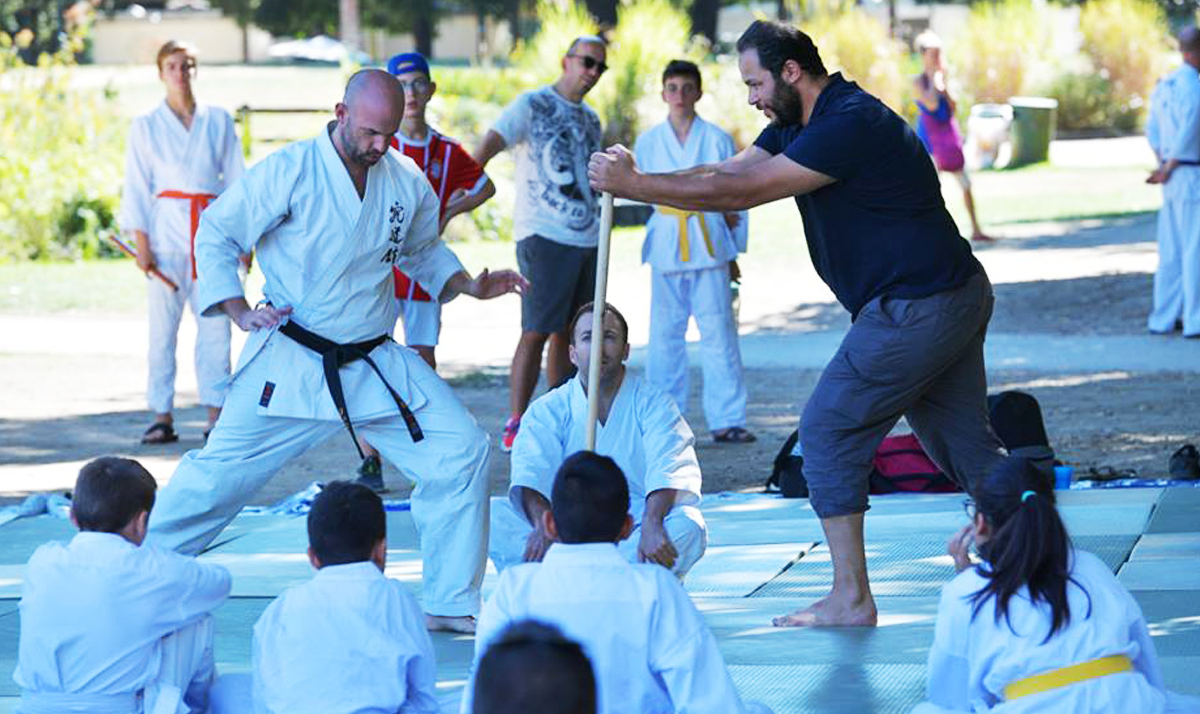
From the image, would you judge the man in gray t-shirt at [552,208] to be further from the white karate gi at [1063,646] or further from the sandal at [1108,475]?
the white karate gi at [1063,646]

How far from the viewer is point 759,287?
664 inches

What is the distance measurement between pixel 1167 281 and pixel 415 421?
842 centimetres

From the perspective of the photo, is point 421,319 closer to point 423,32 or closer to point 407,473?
point 407,473

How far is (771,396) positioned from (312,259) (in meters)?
6.03

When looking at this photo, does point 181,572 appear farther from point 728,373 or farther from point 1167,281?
point 1167,281

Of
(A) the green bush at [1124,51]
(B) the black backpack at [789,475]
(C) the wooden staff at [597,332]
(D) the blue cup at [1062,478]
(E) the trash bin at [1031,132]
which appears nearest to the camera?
(C) the wooden staff at [597,332]

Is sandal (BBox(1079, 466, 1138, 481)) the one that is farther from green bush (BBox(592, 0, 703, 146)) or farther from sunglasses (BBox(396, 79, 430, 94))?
green bush (BBox(592, 0, 703, 146))

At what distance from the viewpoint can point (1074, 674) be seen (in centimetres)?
446

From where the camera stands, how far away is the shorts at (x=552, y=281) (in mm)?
9992

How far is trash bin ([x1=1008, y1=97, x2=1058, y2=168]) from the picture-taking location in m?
26.9

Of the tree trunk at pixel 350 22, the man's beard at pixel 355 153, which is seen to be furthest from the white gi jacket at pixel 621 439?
the tree trunk at pixel 350 22

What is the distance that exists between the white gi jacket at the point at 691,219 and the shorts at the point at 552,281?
469 mm

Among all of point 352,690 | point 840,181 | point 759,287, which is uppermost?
point 840,181

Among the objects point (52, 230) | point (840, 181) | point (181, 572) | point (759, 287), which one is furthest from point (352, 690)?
point (52, 230)
